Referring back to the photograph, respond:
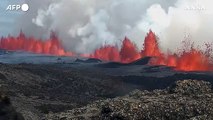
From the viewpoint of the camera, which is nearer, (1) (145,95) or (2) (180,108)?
(2) (180,108)

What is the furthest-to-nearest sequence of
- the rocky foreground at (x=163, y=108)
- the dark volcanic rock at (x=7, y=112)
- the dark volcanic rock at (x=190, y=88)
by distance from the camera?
the dark volcanic rock at (x=190, y=88), the dark volcanic rock at (x=7, y=112), the rocky foreground at (x=163, y=108)

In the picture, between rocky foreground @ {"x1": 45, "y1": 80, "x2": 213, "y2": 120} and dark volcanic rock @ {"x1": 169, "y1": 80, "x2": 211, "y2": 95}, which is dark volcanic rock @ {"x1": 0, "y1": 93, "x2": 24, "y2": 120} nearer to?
rocky foreground @ {"x1": 45, "y1": 80, "x2": 213, "y2": 120}

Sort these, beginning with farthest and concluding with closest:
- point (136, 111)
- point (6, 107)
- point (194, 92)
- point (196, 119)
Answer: point (194, 92), point (6, 107), point (136, 111), point (196, 119)

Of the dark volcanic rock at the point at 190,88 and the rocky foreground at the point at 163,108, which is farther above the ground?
the dark volcanic rock at the point at 190,88

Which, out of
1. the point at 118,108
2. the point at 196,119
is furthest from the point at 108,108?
the point at 196,119

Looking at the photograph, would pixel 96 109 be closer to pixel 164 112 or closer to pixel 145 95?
pixel 145 95

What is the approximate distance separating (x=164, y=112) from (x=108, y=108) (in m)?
12.0

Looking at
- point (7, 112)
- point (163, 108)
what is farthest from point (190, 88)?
point (7, 112)

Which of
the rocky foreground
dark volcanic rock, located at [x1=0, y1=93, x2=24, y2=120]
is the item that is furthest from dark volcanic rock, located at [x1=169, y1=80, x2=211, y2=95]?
dark volcanic rock, located at [x1=0, y1=93, x2=24, y2=120]

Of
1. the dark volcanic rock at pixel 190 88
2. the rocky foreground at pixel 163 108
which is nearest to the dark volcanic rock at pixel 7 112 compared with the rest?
the rocky foreground at pixel 163 108

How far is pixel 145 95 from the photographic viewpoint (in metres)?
109

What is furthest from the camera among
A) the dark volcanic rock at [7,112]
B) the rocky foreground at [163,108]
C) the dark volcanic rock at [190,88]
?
the dark volcanic rock at [190,88]

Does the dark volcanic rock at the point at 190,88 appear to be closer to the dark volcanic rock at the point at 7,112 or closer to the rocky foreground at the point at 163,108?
the rocky foreground at the point at 163,108

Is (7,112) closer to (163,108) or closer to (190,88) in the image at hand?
(163,108)
